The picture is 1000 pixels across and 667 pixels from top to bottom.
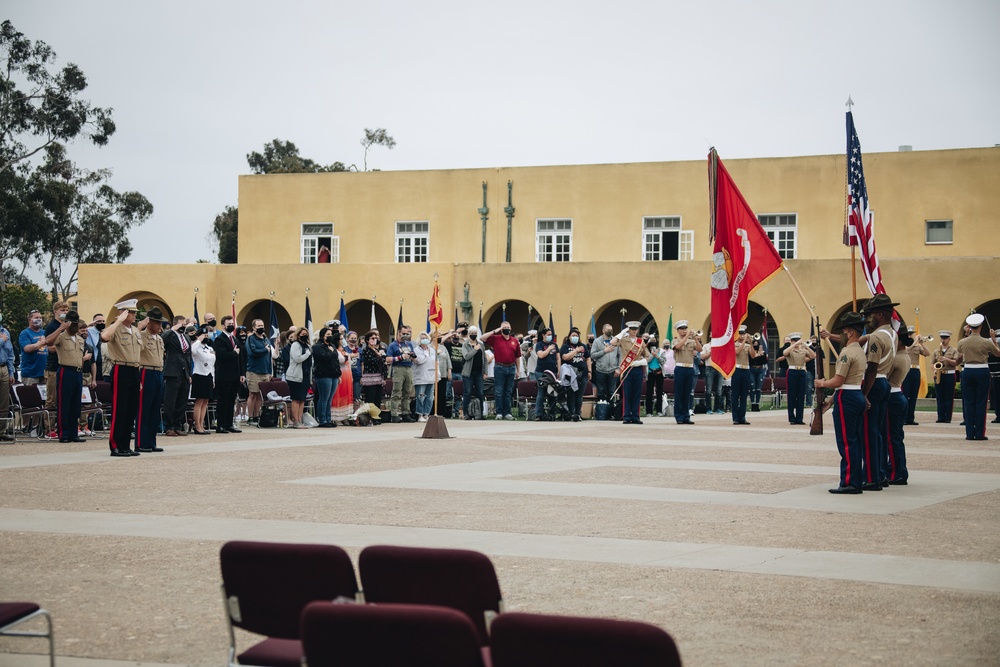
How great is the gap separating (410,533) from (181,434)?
1275cm

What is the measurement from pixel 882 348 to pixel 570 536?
507cm

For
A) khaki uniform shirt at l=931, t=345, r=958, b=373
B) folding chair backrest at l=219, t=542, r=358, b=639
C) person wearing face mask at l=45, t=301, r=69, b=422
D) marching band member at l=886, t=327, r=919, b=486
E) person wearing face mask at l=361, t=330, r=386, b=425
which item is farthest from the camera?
khaki uniform shirt at l=931, t=345, r=958, b=373

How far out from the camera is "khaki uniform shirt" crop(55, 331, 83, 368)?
18391 mm

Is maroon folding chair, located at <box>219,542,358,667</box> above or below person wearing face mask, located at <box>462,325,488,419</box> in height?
below

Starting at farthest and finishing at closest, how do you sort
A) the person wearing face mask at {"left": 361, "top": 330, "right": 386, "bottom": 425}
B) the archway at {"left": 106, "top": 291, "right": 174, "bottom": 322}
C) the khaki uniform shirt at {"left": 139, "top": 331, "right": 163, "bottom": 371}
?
the archway at {"left": 106, "top": 291, "right": 174, "bottom": 322} < the person wearing face mask at {"left": 361, "top": 330, "right": 386, "bottom": 425} < the khaki uniform shirt at {"left": 139, "top": 331, "right": 163, "bottom": 371}

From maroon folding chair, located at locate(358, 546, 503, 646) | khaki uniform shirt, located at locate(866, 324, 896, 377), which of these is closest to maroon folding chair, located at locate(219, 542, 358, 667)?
maroon folding chair, located at locate(358, 546, 503, 646)

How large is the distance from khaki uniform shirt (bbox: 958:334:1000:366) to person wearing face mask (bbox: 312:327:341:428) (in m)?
11.2

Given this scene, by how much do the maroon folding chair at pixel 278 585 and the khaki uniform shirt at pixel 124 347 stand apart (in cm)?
1247

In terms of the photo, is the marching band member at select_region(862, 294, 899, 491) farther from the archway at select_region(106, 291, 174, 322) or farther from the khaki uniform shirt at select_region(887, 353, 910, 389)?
the archway at select_region(106, 291, 174, 322)

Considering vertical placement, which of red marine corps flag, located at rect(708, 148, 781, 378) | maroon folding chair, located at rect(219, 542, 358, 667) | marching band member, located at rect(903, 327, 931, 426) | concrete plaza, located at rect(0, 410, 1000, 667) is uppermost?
red marine corps flag, located at rect(708, 148, 781, 378)

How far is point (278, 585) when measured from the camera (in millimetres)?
4785

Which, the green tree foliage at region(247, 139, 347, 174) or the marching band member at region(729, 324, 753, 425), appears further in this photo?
the green tree foliage at region(247, 139, 347, 174)

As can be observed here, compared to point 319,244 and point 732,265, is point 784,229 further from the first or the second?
point 732,265

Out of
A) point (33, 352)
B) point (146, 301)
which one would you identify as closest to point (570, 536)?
point (33, 352)
